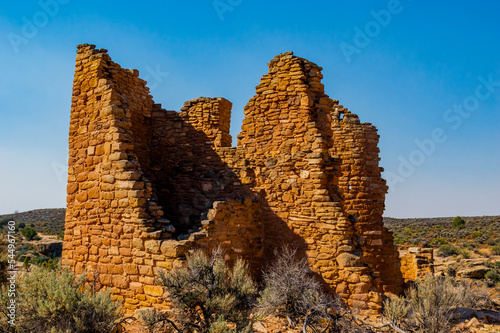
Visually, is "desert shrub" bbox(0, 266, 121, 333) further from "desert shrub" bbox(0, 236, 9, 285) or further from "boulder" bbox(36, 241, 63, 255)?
"boulder" bbox(36, 241, 63, 255)

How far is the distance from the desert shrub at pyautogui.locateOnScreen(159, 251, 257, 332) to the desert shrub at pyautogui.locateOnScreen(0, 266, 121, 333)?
2.57 feet

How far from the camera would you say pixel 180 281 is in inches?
197

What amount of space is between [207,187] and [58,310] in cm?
473

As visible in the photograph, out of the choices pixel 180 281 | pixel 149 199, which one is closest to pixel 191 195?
pixel 149 199

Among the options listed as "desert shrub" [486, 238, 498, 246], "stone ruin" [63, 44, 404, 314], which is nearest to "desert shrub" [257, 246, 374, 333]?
"stone ruin" [63, 44, 404, 314]

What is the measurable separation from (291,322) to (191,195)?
4301 mm

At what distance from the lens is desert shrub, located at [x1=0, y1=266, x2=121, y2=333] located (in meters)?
4.20

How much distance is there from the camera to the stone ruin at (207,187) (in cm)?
630

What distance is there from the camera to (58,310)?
4332mm

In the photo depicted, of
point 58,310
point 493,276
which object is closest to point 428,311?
point 58,310

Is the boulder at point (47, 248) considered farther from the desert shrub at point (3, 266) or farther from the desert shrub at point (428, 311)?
the desert shrub at point (428, 311)

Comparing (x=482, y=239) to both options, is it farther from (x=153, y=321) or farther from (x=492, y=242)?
(x=153, y=321)

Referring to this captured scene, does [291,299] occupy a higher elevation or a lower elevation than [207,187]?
lower

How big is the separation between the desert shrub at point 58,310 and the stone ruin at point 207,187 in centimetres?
138
